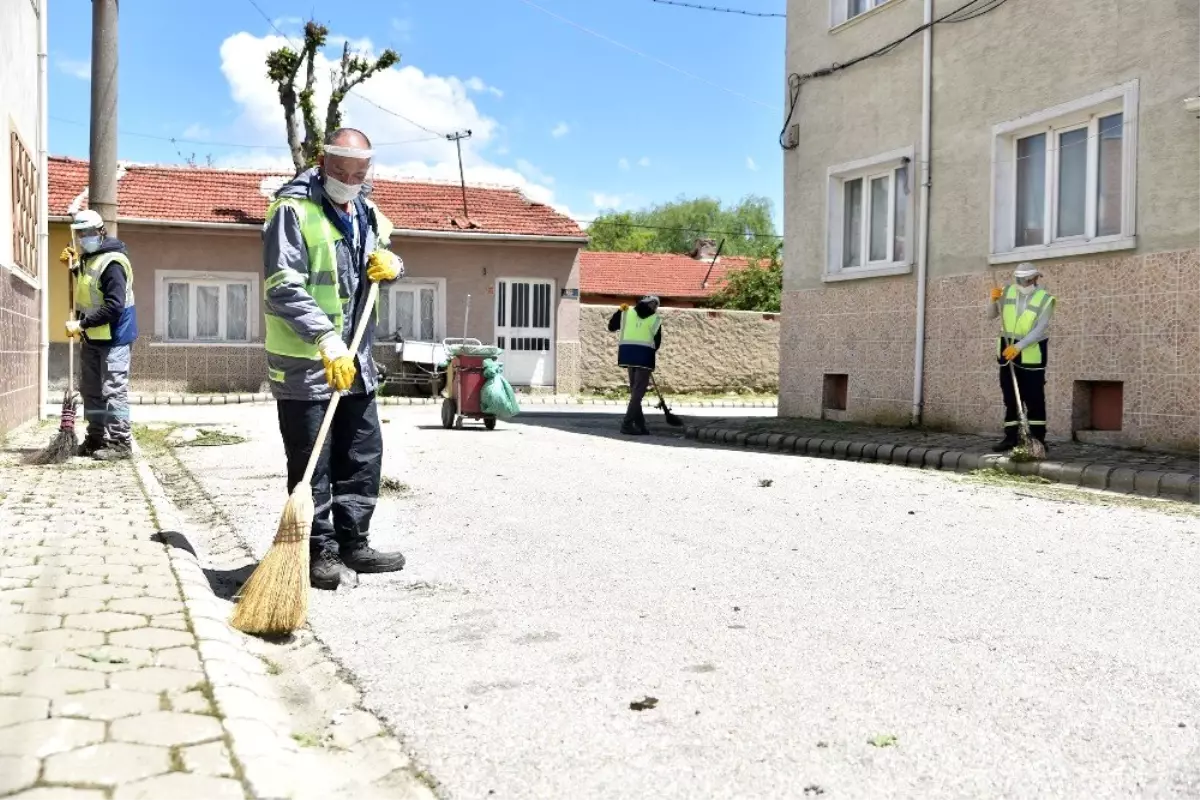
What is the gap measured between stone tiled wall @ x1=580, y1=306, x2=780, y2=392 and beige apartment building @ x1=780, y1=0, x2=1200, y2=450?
922cm

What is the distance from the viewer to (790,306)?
15.1m

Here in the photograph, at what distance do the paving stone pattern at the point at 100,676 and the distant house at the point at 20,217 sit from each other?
19.0 feet

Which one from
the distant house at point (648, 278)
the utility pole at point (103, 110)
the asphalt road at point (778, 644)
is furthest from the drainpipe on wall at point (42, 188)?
the distant house at point (648, 278)

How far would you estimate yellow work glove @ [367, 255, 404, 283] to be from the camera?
515 centimetres

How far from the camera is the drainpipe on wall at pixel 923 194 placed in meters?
12.7

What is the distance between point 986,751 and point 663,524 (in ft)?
12.2

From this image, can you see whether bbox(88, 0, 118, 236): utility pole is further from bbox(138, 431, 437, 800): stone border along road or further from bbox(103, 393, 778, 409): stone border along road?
bbox(103, 393, 778, 409): stone border along road

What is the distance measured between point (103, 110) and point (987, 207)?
8554mm

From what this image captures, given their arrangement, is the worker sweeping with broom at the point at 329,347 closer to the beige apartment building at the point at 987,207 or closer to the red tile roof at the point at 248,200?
the beige apartment building at the point at 987,207

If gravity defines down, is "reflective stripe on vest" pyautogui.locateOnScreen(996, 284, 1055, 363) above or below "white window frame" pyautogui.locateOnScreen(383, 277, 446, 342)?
below

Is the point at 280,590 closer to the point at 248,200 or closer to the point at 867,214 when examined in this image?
the point at 867,214

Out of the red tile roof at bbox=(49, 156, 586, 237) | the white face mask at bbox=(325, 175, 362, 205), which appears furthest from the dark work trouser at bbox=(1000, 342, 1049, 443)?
the red tile roof at bbox=(49, 156, 586, 237)

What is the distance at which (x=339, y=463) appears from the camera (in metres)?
5.21

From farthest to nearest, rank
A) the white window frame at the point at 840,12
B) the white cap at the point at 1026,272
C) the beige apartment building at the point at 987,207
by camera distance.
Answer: the white window frame at the point at 840,12
the white cap at the point at 1026,272
the beige apartment building at the point at 987,207
